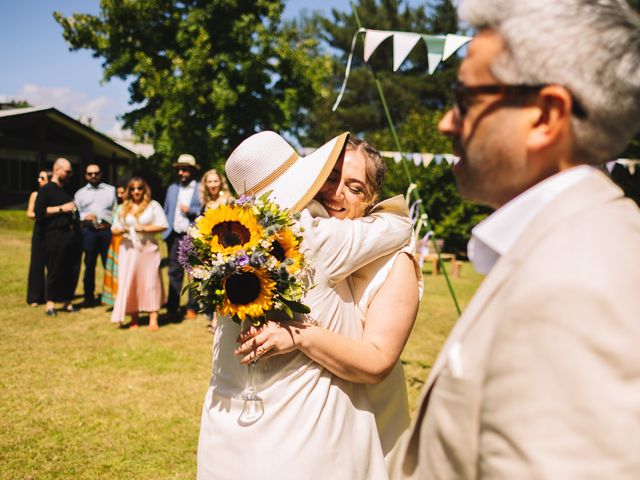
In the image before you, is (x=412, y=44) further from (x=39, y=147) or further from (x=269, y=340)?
(x=39, y=147)

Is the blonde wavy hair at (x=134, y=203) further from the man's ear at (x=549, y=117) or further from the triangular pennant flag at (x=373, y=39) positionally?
the man's ear at (x=549, y=117)

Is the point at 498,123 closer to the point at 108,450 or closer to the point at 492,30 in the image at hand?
the point at 492,30

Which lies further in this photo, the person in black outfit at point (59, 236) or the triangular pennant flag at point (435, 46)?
the person in black outfit at point (59, 236)

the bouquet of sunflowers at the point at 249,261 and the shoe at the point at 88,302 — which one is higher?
the bouquet of sunflowers at the point at 249,261

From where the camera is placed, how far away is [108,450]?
174 inches

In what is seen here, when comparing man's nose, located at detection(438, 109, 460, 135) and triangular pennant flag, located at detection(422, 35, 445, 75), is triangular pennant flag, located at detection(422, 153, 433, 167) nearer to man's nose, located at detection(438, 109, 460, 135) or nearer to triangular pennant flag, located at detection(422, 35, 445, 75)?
triangular pennant flag, located at detection(422, 35, 445, 75)

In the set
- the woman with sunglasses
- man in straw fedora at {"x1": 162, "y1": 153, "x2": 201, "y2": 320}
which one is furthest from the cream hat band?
the woman with sunglasses

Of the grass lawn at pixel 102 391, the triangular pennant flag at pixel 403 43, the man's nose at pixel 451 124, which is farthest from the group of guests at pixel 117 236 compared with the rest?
the man's nose at pixel 451 124

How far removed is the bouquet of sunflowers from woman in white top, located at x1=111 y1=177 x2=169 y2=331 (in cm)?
646

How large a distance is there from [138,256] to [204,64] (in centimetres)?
1305

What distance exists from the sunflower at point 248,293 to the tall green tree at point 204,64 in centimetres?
1842

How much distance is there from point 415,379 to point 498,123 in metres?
5.41

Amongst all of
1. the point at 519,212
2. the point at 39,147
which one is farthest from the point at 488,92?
the point at 39,147

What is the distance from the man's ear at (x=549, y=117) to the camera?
102cm
